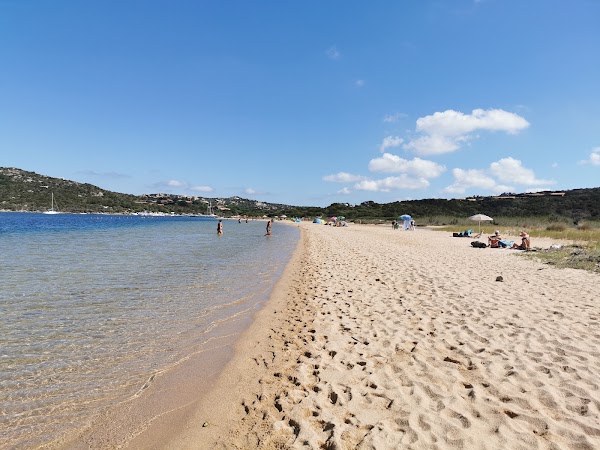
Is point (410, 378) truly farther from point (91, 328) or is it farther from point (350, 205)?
point (350, 205)

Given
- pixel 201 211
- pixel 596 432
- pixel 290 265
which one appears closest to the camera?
pixel 596 432

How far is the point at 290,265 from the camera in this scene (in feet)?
51.3

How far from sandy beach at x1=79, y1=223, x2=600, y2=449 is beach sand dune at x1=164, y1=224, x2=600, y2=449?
16 mm

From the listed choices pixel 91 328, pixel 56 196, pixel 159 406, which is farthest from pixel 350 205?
pixel 159 406

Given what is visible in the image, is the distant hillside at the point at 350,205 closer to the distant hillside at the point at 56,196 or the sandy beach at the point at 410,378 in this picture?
the distant hillside at the point at 56,196

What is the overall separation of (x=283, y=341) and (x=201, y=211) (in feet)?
638

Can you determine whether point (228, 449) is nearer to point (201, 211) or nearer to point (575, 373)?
point (575, 373)

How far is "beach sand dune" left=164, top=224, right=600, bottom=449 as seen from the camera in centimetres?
307

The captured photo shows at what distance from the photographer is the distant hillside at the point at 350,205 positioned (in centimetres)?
6712

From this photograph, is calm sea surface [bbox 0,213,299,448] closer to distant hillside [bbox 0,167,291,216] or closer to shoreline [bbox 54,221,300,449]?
shoreline [bbox 54,221,300,449]

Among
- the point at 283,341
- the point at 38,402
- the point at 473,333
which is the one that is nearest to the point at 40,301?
the point at 38,402

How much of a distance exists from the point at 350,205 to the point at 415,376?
11844 cm

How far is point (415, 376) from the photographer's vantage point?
4145 millimetres

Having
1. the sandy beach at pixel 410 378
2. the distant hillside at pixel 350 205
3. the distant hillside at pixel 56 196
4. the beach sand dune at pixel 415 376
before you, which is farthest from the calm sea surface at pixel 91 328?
the distant hillside at pixel 56 196
